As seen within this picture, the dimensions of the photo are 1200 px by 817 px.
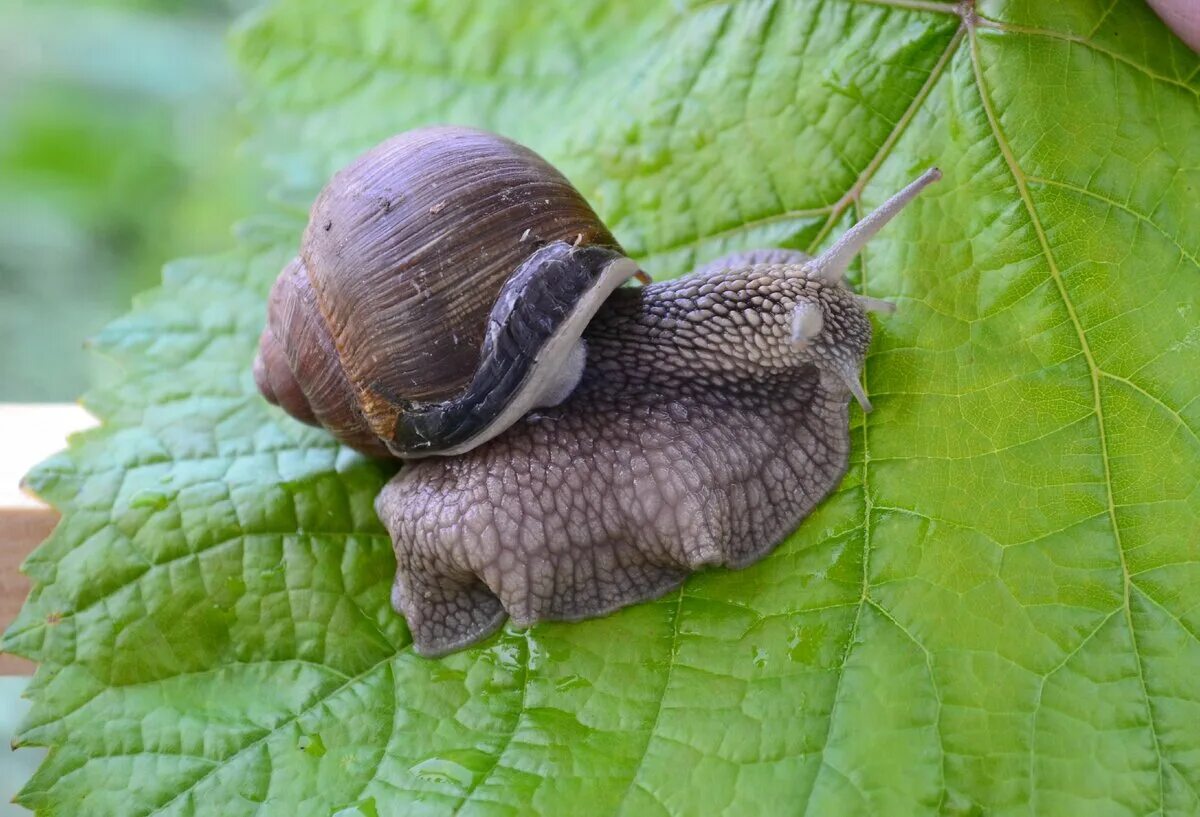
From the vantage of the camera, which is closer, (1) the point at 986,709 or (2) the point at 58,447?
(1) the point at 986,709

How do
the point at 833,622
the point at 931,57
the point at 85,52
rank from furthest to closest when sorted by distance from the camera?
1. the point at 85,52
2. the point at 931,57
3. the point at 833,622

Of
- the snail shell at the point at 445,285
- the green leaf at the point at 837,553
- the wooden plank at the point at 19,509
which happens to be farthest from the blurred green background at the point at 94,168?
the snail shell at the point at 445,285

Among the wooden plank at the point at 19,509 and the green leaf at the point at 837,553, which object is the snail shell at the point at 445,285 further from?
the wooden plank at the point at 19,509

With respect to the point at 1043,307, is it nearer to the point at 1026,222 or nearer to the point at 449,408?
the point at 1026,222

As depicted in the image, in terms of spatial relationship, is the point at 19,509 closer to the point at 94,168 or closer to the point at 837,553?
the point at 837,553

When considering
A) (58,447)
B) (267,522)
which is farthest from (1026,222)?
(58,447)

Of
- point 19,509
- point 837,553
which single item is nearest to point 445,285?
point 837,553

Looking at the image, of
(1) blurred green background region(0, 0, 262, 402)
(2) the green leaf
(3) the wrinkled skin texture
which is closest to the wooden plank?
(2) the green leaf
